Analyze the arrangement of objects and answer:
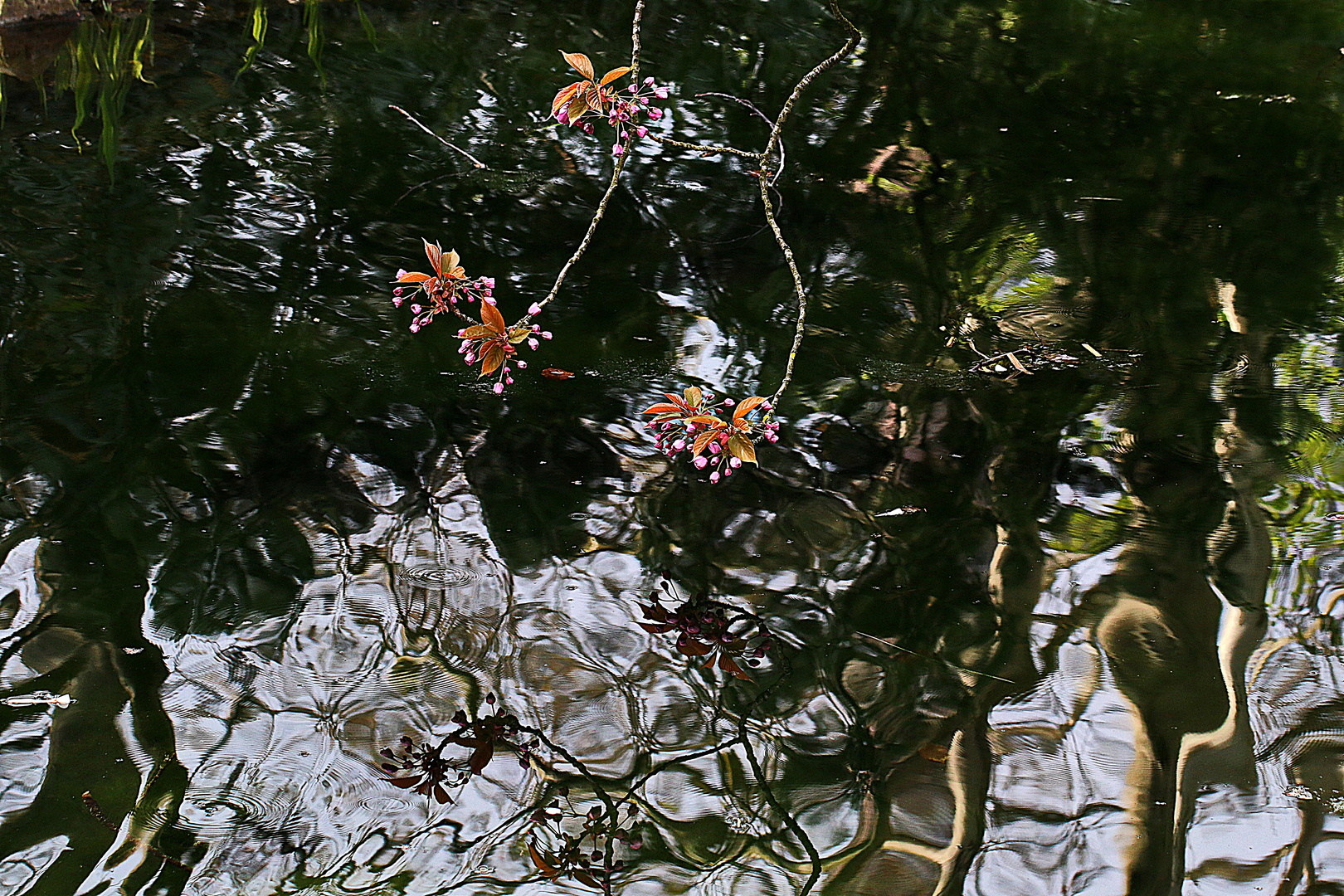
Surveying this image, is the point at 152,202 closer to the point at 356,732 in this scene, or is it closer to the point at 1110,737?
the point at 356,732

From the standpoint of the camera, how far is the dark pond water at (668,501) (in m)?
1.51

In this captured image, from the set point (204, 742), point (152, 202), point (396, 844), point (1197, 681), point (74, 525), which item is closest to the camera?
point (396, 844)

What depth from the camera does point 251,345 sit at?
2.31 meters

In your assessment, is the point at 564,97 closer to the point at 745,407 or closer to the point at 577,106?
the point at 577,106

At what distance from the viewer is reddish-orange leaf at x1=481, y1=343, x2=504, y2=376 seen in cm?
165

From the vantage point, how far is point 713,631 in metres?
1.79

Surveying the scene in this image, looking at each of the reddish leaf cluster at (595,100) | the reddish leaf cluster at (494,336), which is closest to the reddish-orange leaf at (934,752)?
the reddish leaf cluster at (494,336)

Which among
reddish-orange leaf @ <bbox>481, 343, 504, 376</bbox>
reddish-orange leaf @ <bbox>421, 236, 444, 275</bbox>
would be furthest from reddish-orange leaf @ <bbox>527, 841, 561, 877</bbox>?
reddish-orange leaf @ <bbox>421, 236, 444, 275</bbox>

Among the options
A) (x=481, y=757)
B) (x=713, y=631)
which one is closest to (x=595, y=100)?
(x=713, y=631)

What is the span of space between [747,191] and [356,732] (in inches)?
73.6

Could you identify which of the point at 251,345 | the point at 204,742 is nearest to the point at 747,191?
the point at 251,345

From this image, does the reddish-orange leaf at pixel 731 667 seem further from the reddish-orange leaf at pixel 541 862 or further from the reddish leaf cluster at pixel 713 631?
the reddish-orange leaf at pixel 541 862

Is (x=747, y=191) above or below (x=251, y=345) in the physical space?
above

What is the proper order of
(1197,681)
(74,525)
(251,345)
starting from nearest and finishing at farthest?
(1197,681), (74,525), (251,345)
